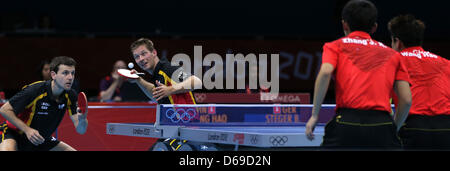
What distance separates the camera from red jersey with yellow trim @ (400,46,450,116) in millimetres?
3922

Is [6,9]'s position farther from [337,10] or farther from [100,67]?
[337,10]

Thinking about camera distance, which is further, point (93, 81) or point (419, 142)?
point (93, 81)

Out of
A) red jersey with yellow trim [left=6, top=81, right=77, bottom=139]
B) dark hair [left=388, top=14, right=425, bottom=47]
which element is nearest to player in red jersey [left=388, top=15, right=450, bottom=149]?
dark hair [left=388, top=14, right=425, bottom=47]

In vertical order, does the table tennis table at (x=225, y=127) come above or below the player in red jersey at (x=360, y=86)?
below

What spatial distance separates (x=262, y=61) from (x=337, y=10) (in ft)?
8.03

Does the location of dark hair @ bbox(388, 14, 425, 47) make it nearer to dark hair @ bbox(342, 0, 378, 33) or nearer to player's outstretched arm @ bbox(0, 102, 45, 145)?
dark hair @ bbox(342, 0, 378, 33)

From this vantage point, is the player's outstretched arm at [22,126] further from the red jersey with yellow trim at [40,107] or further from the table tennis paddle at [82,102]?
the table tennis paddle at [82,102]

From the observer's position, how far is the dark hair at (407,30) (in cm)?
393

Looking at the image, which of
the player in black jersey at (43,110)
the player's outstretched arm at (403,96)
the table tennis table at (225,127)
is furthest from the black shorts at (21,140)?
the player's outstretched arm at (403,96)

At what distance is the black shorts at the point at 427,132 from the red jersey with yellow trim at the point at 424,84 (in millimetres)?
48

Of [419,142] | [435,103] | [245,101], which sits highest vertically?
[435,103]

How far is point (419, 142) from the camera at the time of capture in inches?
153
